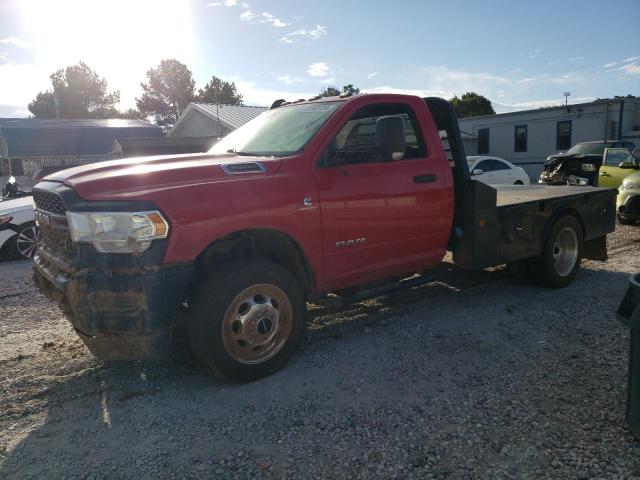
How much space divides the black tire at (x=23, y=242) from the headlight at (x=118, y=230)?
22.4 ft

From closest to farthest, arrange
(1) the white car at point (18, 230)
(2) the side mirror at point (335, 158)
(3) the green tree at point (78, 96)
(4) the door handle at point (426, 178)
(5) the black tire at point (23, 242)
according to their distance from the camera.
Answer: (2) the side mirror at point (335, 158) < (4) the door handle at point (426, 178) < (1) the white car at point (18, 230) < (5) the black tire at point (23, 242) < (3) the green tree at point (78, 96)

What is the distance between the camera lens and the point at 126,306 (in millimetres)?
3186

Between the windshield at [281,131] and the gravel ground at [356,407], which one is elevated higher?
the windshield at [281,131]

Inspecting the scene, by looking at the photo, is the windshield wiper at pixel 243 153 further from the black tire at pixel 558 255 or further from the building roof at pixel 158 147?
the building roof at pixel 158 147

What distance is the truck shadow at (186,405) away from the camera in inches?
113

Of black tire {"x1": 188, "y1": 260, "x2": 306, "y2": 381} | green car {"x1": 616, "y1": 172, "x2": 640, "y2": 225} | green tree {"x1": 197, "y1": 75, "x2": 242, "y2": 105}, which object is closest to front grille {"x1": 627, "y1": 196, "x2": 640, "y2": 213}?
green car {"x1": 616, "y1": 172, "x2": 640, "y2": 225}

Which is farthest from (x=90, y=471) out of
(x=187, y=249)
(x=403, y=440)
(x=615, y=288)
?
(x=615, y=288)

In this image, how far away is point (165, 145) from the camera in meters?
17.3

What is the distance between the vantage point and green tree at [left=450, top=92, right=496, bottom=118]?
52834 millimetres

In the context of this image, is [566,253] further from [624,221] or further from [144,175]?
[624,221]

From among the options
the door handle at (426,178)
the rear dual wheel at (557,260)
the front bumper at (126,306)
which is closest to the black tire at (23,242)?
the front bumper at (126,306)

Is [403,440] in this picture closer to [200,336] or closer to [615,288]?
[200,336]

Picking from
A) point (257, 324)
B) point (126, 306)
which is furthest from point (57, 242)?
point (257, 324)

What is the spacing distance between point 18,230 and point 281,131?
679cm
